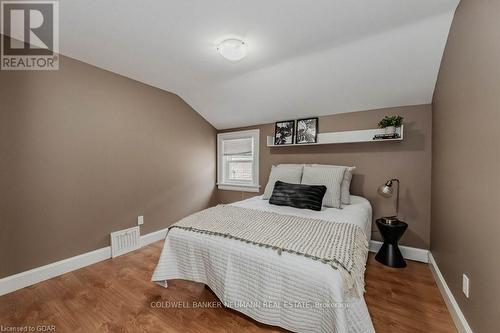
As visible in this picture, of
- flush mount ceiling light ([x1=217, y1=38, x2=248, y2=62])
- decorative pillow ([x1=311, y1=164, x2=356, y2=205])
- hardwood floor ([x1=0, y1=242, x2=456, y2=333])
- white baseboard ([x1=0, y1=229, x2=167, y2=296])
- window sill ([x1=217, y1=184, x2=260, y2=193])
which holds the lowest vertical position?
hardwood floor ([x1=0, y1=242, x2=456, y2=333])

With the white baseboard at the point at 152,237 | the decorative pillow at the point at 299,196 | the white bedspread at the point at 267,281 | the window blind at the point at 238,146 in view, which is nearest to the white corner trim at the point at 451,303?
the white bedspread at the point at 267,281

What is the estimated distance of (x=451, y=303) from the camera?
156 cm

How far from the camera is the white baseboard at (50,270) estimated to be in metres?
1.83

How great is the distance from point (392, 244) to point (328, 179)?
1.01m

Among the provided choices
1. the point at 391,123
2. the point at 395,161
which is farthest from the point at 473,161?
the point at 395,161

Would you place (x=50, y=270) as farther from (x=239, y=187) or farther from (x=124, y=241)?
(x=239, y=187)

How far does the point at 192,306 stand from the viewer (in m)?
1.66

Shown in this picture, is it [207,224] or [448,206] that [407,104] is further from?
[207,224]

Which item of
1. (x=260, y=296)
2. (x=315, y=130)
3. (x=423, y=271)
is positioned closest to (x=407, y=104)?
(x=315, y=130)

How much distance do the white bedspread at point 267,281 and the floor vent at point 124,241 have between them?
1.17 metres

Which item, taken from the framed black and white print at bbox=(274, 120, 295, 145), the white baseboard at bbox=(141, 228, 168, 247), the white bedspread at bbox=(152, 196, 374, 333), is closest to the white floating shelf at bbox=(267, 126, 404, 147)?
the framed black and white print at bbox=(274, 120, 295, 145)

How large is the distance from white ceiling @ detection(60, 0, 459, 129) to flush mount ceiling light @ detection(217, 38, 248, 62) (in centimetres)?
6

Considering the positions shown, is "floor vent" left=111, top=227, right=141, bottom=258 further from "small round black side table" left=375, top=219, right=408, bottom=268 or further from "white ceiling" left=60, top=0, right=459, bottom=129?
"small round black side table" left=375, top=219, right=408, bottom=268

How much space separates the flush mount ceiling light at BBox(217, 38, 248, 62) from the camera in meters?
1.90
